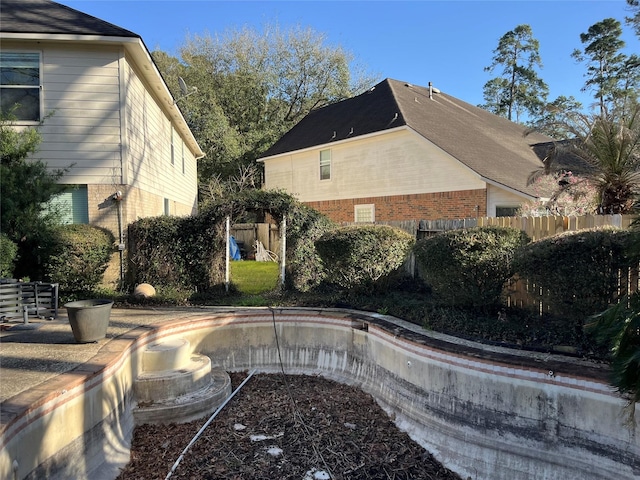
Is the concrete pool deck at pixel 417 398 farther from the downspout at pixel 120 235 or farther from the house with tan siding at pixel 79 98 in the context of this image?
the house with tan siding at pixel 79 98

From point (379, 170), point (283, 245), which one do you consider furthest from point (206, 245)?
point (379, 170)

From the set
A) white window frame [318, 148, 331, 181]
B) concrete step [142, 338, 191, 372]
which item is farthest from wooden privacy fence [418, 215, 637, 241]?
white window frame [318, 148, 331, 181]

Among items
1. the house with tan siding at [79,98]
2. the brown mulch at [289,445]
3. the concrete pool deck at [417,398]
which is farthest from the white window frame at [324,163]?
the brown mulch at [289,445]

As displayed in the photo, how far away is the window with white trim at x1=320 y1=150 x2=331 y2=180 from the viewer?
1886 centimetres

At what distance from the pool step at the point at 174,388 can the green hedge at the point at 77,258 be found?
11.4ft

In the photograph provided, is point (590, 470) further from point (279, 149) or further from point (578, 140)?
point (279, 149)

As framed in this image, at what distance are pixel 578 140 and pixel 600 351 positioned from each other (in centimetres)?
627

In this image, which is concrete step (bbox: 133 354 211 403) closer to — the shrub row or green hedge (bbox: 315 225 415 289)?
green hedge (bbox: 315 225 415 289)

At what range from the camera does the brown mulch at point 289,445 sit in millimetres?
4215

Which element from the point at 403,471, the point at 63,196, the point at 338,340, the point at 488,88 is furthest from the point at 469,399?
the point at 488,88

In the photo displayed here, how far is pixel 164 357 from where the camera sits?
546 centimetres

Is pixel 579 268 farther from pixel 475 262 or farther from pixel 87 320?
pixel 87 320

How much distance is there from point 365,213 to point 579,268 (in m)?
12.7

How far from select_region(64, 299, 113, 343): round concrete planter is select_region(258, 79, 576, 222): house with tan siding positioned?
10.6 metres
